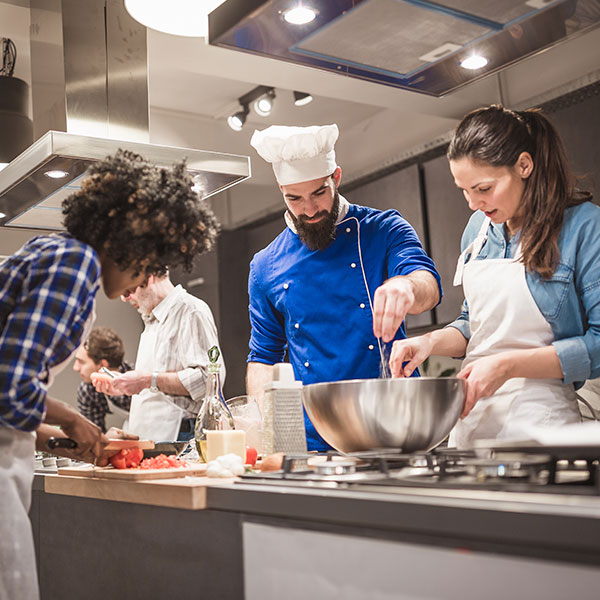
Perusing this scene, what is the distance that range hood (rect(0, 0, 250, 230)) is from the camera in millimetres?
2232

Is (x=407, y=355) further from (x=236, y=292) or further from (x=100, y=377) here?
(x=236, y=292)

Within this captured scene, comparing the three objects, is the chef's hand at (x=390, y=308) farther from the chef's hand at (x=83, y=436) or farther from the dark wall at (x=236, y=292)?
the dark wall at (x=236, y=292)

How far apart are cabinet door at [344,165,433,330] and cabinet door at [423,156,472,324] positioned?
0.05 meters

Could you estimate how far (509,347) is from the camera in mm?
1541

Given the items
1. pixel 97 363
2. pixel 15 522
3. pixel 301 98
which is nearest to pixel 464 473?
pixel 15 522

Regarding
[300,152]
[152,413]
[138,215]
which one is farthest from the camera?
[152,413]

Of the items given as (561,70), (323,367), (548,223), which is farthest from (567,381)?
(561,70)

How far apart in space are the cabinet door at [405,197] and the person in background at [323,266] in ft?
5.67

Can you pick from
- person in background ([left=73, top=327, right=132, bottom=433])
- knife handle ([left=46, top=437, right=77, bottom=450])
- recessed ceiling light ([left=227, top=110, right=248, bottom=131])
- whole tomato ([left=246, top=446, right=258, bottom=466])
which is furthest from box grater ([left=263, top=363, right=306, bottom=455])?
person in background ([left=73, top=327, right=132, bottom=433])

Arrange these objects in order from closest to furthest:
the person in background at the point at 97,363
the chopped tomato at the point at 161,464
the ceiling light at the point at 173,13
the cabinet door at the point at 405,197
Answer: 1. the chopped tomato at the point at 161,464
2. the ceiling light at the point at 173,13
3. the cabinet door at the point at 405,197
4. the person in background at the point at 97,363

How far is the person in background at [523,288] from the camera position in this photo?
1421mm

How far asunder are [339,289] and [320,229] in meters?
0.17

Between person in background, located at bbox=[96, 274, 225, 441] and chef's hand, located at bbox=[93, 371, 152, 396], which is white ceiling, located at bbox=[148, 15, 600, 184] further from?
chef's hand, located at bbox=[93, 371, 152, 396]

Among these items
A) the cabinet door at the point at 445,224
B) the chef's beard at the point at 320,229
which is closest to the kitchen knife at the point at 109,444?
the chef's beard at the point at 320,229
